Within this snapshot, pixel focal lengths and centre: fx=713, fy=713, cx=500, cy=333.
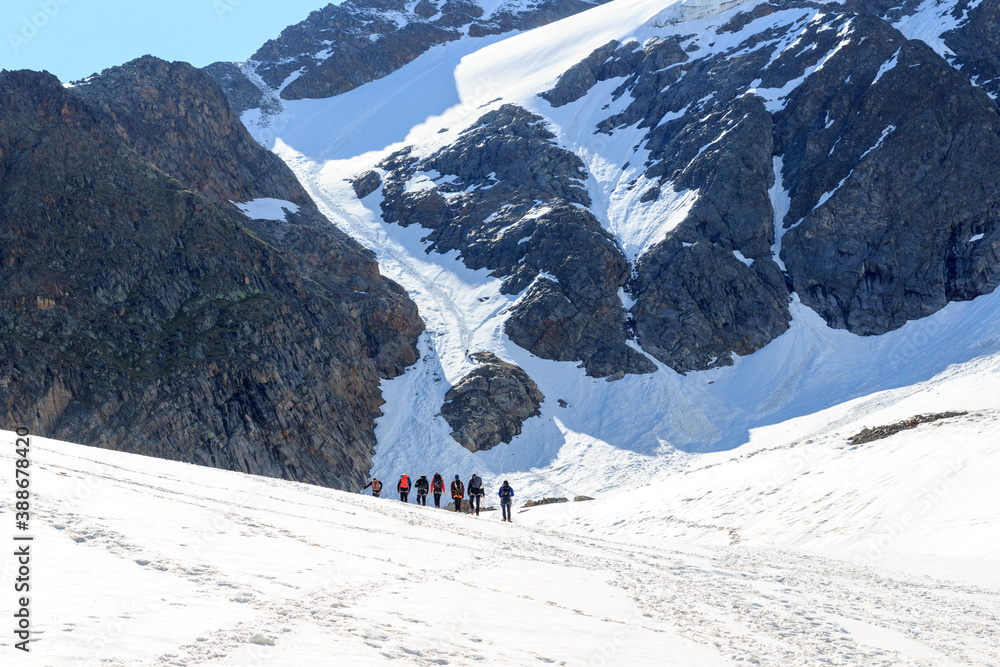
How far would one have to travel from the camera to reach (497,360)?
60375mm

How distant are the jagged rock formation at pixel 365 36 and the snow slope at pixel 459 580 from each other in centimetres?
12033

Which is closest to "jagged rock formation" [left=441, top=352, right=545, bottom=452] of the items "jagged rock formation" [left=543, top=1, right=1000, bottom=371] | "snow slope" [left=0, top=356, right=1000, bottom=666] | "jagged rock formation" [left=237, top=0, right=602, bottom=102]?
"jagged rock formation" [left=543, top=1, right=1000, bottom=371]

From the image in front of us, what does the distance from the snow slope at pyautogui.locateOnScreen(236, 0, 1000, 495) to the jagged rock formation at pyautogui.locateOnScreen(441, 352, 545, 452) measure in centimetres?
85

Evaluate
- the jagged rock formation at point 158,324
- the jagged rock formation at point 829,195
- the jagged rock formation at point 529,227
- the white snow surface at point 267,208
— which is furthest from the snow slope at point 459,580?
the white snow surface at point 267,208

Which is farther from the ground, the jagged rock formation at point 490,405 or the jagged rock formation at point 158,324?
the jagged rock formation at point 158,324

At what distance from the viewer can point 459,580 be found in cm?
1159

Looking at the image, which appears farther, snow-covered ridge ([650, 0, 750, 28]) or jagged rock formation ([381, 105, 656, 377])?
snow-covered ridge ([650, 0, 750, 28])

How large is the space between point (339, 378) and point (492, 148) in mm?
45290

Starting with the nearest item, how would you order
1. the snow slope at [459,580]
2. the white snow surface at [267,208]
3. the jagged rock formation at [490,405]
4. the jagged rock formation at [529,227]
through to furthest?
the snow slope at [459,580], the jagged rock formation at [490,405], the jagged rock formation at [529,227], the white snow surface at [267,208]

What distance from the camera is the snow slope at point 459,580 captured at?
737 cm

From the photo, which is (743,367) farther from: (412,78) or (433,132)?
(412,78)

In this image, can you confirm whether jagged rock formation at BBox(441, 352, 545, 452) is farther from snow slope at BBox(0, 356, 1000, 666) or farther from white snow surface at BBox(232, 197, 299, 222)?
snow slope at BBox(0, 356, 1000, 666)

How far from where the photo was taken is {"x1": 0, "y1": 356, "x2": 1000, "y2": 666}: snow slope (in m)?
7.37

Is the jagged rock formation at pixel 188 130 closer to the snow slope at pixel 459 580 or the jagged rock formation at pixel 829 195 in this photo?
the jagged rock formation at pixel 829 195
